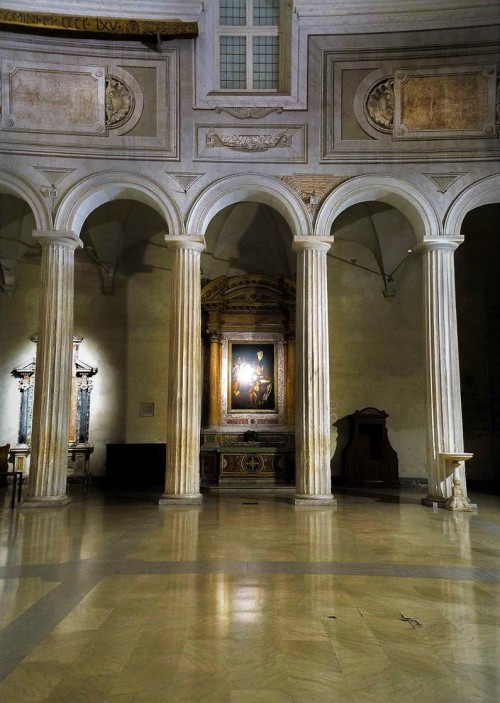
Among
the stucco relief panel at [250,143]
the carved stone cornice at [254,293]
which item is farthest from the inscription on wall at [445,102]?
the carved stone cornice at [254,293]

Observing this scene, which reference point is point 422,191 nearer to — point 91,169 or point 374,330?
point 374,330

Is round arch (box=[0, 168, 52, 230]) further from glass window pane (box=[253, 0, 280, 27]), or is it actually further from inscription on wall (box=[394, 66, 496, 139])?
inscription on wall (box=[394, 66, 496, 139])

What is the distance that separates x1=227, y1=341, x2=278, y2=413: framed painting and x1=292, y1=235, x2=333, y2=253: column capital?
4.23 m

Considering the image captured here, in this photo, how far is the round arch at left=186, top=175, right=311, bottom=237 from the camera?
11305 mm

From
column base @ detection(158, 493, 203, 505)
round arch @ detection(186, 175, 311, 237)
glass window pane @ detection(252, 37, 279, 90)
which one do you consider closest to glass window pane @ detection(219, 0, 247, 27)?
glass window pane @ detection(252, 37, 279, 90)

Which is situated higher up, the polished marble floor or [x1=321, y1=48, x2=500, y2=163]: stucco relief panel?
[x1=321, y1=48, x2=500, y2=163]: stucco relief panel

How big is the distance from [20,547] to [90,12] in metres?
9.89

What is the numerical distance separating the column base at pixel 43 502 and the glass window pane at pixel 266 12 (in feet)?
33.9

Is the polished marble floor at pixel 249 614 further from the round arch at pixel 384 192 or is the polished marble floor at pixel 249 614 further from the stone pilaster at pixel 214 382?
the stone pilaster at pixel 214 382

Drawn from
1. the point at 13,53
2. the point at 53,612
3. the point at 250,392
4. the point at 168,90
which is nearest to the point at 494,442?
the point at 250,392

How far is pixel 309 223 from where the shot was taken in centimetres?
1131

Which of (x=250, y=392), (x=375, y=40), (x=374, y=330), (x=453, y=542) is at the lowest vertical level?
(x=453, y=542)

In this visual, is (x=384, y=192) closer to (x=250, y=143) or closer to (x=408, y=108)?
(x=408, y=108)

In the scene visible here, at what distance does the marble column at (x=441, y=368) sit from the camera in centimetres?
1073
